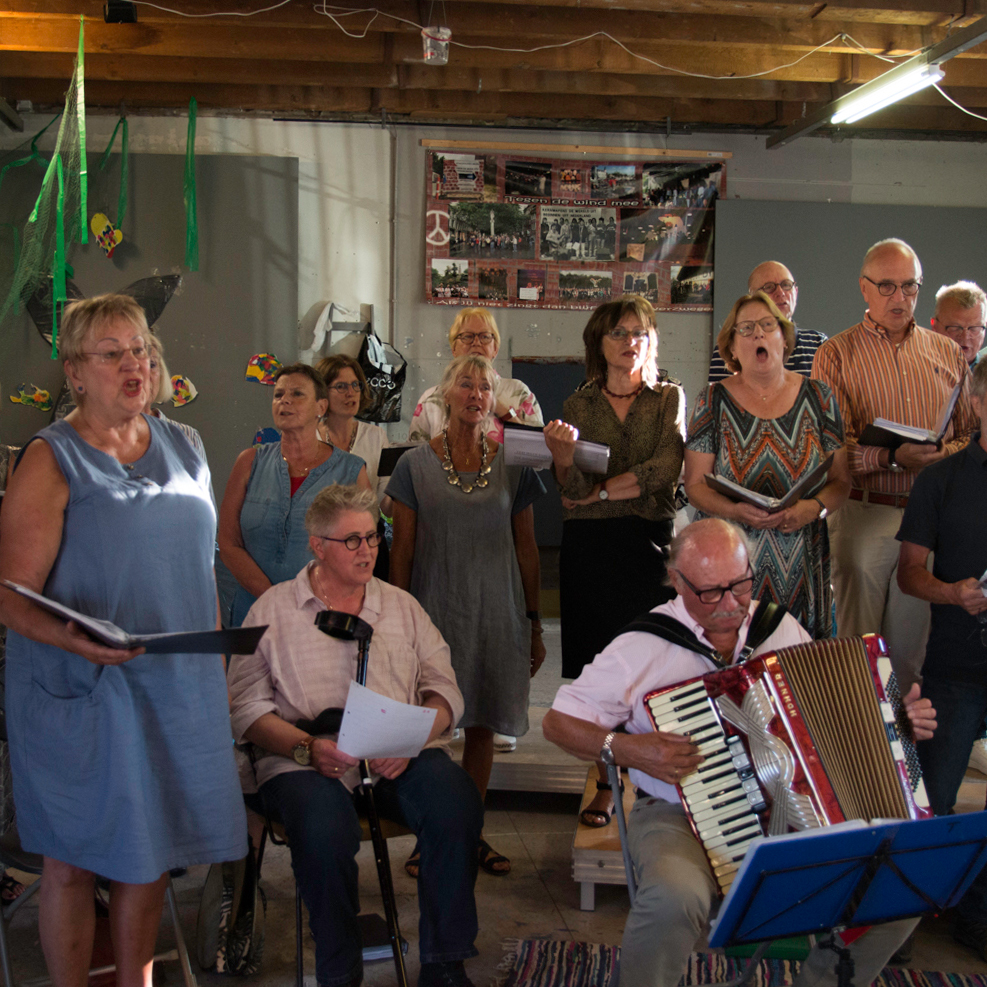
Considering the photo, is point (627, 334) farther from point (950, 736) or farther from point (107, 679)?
point (107, 679)

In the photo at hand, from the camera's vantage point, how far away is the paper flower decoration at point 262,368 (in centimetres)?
644

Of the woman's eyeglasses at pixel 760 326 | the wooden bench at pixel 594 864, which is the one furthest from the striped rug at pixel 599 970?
the woman's eyeglasses at pixel 760 326

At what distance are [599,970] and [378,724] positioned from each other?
3.41ft

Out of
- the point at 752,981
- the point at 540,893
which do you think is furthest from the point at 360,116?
the point at 752,981

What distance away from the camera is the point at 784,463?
297cm

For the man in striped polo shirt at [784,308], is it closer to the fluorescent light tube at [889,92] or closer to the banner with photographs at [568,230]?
the fluorescent light tube at [889,92]

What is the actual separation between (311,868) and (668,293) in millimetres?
5466

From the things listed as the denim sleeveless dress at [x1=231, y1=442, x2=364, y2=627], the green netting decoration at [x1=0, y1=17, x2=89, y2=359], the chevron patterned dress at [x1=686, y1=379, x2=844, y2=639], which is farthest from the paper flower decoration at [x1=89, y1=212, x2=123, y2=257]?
the chevron patterned dress at [x1=686, y1=379, x2=844, y2=639]

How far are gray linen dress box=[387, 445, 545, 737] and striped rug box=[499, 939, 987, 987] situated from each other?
2.19 feet

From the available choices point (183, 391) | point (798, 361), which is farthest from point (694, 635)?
point (183, 391)

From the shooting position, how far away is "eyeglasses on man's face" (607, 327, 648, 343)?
323cm

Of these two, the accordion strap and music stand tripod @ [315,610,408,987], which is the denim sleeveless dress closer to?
music stand tripod @ [315,610,408,987]

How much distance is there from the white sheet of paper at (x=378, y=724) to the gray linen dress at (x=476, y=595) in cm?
81

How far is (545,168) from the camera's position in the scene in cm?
680
